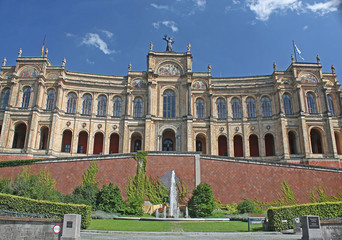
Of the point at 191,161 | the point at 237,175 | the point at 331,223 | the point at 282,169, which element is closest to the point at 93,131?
the point at 191,161

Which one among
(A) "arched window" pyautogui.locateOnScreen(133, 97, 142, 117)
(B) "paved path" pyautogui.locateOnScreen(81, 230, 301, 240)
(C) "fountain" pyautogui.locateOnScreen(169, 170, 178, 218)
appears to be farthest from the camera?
(A) "arched window" pyautogui.locateOnScreen(133, 97, 142, 117)

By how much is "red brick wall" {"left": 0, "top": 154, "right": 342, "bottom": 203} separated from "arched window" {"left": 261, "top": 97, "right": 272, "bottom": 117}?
1725cm

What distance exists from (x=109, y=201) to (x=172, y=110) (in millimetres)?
22852

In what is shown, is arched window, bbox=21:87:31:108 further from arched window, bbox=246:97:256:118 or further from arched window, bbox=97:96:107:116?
arched window, bbox=246:97:256:118

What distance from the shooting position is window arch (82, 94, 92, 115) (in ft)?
145

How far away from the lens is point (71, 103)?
4394 cm

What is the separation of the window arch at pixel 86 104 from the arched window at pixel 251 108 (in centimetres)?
2439

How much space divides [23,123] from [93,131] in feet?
33.1

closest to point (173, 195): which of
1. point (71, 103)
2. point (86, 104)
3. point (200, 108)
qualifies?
point (200, 108)

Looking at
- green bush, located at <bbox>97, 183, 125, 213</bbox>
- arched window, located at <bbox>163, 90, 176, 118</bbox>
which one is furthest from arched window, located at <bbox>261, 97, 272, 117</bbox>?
green bush, located at <bbox>97, 183, 125, 213</bbox>

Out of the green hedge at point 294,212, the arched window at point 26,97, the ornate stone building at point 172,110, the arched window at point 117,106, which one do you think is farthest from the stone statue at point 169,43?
the green hedge at point 294,212

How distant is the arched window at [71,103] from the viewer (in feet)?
143

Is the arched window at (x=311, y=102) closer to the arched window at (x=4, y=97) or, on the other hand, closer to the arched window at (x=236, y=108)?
the arched window at (x=236, y=108)

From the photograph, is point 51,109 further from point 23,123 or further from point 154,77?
point 154,77
